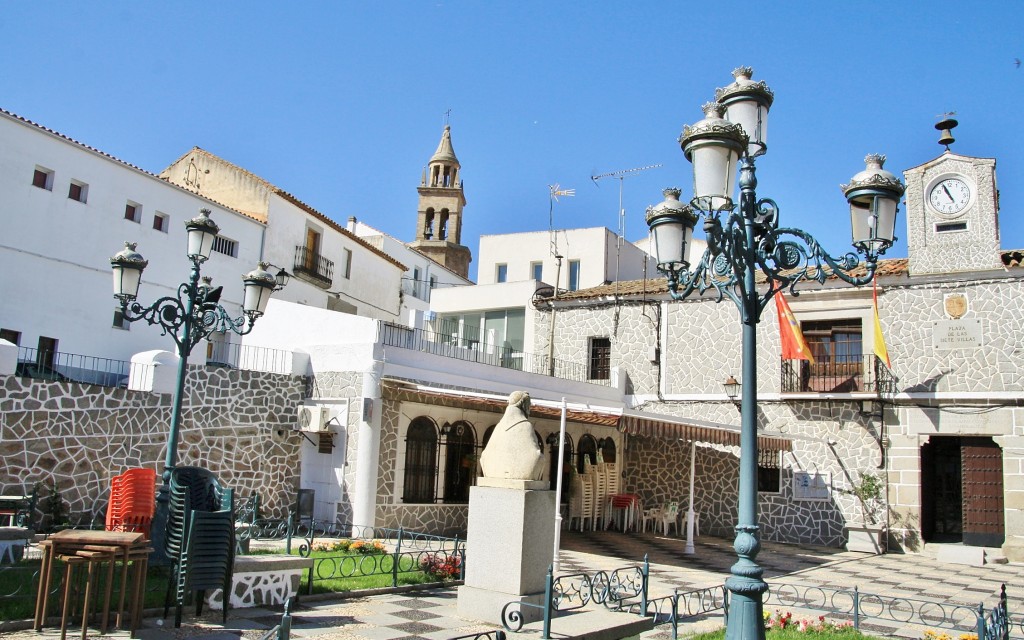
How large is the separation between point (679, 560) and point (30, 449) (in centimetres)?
1085

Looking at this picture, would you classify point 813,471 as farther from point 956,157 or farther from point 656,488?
point 956,157

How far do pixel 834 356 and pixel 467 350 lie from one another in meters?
8.82

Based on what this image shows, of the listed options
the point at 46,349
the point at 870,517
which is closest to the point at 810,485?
the point at 870,517

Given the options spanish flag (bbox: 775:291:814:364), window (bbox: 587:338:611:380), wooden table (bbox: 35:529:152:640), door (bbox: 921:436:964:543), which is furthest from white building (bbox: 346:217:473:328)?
wooden table (bbox: 35:529:152:640)

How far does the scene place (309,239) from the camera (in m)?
26.6

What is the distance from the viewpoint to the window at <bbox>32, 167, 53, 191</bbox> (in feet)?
60.3

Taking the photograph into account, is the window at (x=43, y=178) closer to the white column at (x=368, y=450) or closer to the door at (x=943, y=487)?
the white column at (x=368, y=450)

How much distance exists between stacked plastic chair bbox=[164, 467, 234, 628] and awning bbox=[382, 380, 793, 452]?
21.9 feet

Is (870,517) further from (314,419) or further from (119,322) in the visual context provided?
(119,322)

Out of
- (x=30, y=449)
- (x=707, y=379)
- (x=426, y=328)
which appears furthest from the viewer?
(x=707, y=379)

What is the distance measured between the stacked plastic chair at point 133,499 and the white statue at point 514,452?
4.82 meters

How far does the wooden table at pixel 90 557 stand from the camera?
6.23m

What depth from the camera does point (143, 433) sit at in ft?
45.3

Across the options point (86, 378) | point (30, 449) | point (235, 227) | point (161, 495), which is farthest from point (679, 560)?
point (235, 227)
